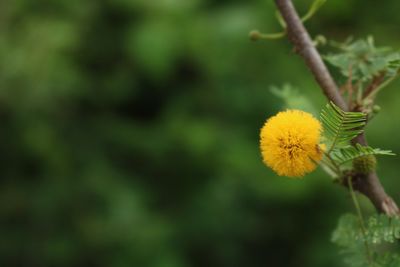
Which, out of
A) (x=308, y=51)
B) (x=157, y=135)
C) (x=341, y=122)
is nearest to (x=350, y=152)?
(x=341, y=122)

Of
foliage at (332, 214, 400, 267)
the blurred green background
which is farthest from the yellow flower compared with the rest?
the blurred green background

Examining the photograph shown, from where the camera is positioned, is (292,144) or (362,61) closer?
(292,144)

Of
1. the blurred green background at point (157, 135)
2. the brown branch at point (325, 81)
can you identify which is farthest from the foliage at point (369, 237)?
the blurred green background at point (157, 135)

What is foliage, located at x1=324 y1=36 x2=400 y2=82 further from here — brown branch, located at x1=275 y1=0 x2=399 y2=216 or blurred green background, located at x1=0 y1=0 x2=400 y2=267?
blurred green background, located at x1=0 y1=0 x2=400 y2=267

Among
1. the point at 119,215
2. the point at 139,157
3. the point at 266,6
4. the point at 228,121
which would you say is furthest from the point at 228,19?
the point at 119,215

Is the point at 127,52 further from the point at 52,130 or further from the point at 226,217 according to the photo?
the point at 226,217

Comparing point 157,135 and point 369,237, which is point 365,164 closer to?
point 369,237

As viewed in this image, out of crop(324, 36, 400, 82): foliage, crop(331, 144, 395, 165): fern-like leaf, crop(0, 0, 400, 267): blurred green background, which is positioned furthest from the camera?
crop(0, 0, 400, 267): blurred green background
